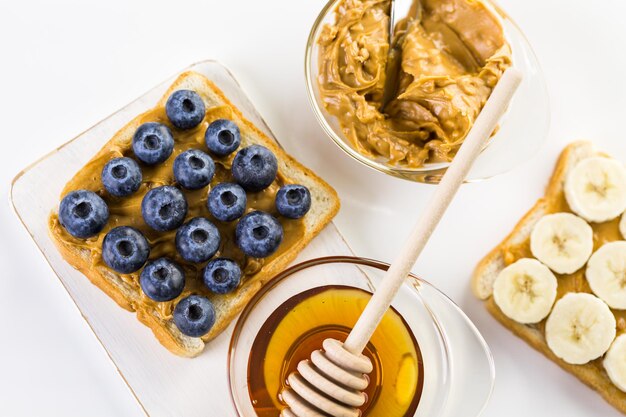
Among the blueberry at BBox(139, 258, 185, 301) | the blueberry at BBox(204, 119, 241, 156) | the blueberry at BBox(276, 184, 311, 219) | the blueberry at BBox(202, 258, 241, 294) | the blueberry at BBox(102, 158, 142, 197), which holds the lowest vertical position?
the blueberry at BBox(139, 258, 185, 301)

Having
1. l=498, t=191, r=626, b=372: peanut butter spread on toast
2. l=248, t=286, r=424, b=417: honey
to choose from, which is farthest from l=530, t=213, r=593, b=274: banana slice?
l=248, t=286, r=424, b=417: honey

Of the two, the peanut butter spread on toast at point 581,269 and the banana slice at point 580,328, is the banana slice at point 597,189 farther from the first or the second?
the banana slice at point 580,328

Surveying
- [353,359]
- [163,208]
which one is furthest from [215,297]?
[353,359]

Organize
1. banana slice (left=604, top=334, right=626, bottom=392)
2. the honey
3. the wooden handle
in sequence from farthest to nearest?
banana slice (left=604, top=334, right=626, bottom=392)
the honey
the wooden handle

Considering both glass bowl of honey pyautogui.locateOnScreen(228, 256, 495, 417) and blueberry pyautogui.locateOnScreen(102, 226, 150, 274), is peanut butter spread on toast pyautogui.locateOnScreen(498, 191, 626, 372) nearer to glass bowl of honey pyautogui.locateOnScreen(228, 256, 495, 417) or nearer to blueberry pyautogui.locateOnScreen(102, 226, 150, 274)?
glass bowl of honey pyautogui.locateOnScreen(228, 256, 495, 417)

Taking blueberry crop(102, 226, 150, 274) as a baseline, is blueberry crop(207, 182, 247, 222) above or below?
above

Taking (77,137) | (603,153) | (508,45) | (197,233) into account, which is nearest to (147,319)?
(197,233)

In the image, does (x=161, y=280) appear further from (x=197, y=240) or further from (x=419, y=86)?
(x=419, y=86)
